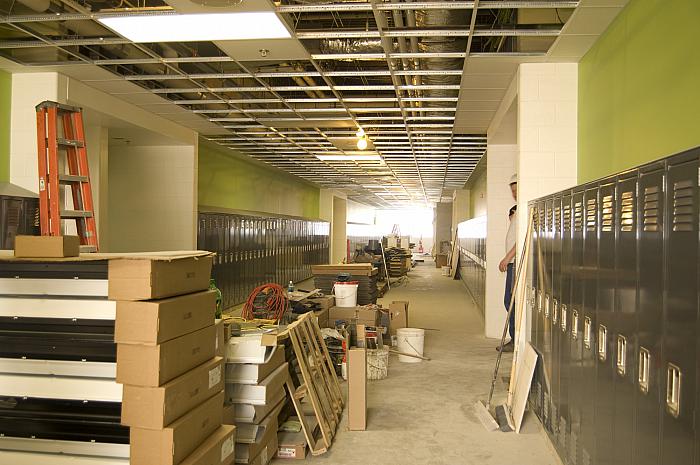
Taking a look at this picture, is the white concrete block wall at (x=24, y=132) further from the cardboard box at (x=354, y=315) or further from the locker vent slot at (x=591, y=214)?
the locker vent slot at (x=591, y=214)

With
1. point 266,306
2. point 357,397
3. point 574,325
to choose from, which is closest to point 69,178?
point 266,306

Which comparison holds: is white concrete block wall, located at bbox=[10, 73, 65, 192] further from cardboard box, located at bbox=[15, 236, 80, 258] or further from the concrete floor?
the concrete floor

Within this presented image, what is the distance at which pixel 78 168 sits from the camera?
356 cm

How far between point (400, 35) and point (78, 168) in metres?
2.40

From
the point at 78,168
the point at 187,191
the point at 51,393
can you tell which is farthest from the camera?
the point at 187,191

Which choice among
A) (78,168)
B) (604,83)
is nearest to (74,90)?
(78,168)

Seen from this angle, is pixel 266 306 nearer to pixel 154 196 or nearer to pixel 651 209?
pixel 651 209

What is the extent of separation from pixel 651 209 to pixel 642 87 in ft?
6.31

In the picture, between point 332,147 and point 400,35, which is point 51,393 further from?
point 332,147

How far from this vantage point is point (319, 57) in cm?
485

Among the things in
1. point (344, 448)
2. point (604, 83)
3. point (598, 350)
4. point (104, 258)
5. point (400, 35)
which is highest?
point (400, 35)

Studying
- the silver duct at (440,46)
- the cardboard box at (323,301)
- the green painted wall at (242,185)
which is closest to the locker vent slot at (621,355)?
the silver duct at (440,46)

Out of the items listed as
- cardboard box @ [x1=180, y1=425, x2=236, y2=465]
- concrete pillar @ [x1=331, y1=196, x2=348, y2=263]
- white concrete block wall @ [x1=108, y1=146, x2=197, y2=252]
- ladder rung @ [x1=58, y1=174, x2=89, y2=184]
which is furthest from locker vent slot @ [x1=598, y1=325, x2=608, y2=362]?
concrete pillar @ [x1=331, y1=196, x2=348, y2=263]

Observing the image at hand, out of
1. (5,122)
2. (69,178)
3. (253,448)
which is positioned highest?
(5,122)
